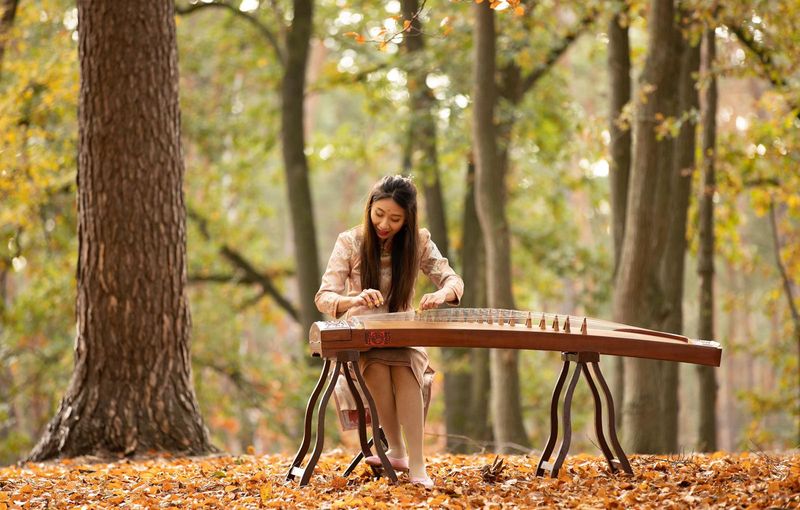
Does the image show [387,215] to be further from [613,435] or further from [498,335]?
[613,435]

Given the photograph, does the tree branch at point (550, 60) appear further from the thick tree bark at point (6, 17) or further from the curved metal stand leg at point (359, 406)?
the curved metal stand leg at point (359, 406)

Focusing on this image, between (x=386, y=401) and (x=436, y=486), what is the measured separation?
483 millimetres

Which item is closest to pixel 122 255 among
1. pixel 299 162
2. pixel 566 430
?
pixel 566 430

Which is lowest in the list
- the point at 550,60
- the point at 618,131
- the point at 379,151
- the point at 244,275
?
the point at 244,275

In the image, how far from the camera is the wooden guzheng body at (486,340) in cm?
468

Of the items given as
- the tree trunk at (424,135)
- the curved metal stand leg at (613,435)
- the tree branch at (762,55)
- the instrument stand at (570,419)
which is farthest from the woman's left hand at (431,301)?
the tree trunk at (424,135)

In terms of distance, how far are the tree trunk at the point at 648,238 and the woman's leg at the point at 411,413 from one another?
126 inches

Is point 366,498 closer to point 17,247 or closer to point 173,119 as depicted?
point 173,119

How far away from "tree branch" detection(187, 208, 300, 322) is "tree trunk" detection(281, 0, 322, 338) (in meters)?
2.64

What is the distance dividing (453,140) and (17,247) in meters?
5.33

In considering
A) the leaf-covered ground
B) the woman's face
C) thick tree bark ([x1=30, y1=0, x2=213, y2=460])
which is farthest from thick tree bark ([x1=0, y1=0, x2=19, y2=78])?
the woman's face

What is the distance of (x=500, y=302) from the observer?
A: 933 cm

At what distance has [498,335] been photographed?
4707 millimetres

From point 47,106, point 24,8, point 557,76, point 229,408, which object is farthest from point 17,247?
point 557,76
